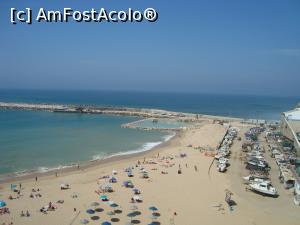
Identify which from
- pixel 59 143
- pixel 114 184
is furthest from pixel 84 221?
pixel 59 143

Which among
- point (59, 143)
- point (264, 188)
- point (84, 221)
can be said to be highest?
point (59, 143)

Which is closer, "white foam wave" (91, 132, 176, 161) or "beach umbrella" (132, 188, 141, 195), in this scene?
"beach umbrella" (132, 188, 141, 195)

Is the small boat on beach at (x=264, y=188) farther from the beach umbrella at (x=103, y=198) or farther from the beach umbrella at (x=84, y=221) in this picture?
the beach umbrella at (x=84, y=221)

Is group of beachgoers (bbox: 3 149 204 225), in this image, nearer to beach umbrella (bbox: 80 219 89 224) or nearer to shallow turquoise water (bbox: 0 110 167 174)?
beach umbrella (bbox: 80 219 89 224)

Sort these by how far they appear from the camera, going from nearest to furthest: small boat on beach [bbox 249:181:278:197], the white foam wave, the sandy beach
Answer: the sandy beach
small boat on beach [bbox 249:181:278:197]
the white foam wave

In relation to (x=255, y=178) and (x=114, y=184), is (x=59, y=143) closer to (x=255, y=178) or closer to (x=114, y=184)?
(x=114, y=184)

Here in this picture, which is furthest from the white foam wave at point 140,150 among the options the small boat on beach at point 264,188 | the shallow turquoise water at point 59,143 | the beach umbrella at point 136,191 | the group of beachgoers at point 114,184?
the small boat on beach at point 264,188

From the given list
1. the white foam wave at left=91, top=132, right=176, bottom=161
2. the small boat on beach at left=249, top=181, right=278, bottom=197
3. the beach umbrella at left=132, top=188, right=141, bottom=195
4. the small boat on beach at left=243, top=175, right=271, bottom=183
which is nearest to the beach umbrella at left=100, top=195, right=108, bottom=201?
the beach umbrella at left=132, top=188, right=141, bottom=195

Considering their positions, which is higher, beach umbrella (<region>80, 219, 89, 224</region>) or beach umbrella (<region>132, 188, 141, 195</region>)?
beach umbrella (<region>132, 188, 141, 195</region>)
